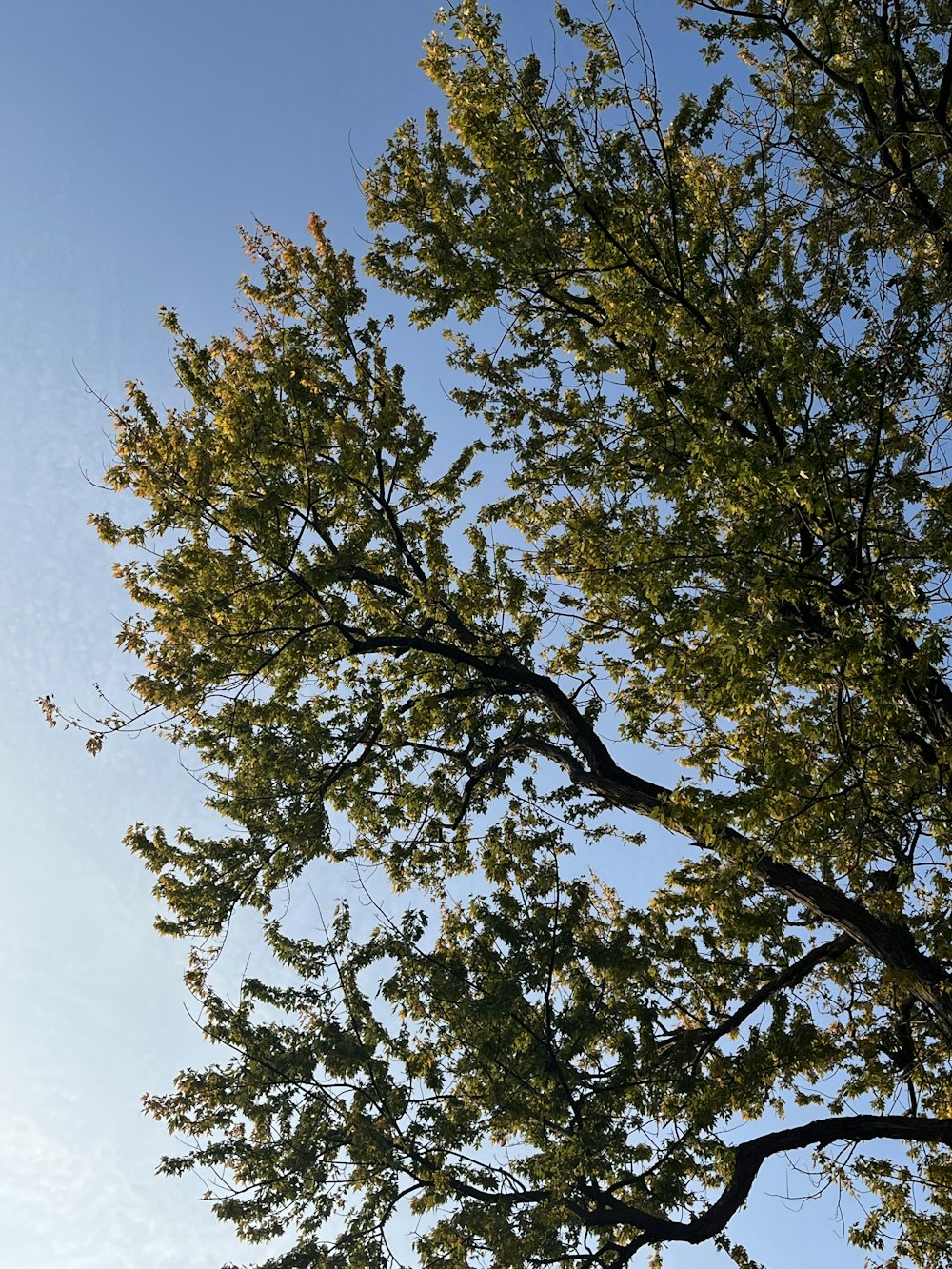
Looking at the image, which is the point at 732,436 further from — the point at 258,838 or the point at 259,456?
the point at 258,838

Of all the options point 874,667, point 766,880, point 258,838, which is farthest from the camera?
point 258,838

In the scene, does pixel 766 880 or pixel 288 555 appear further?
pixel 288 555

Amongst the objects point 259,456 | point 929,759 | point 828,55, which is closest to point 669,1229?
point 929,759

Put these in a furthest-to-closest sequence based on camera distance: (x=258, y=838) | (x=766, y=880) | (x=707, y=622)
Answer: (x=258, y=838) < (x=766, y=880) < (x=707, y=622)

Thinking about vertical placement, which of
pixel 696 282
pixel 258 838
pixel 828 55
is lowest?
pixel 258 838

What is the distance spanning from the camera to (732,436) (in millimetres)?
6602

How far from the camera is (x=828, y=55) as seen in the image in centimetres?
780

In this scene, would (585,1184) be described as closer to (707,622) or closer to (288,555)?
(707,622)

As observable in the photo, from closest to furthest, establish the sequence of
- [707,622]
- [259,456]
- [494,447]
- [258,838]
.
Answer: [707,622], [259,456], [258,838], [494,447]

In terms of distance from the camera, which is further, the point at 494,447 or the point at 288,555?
the point at 494,447

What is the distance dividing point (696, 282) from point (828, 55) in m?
2.30

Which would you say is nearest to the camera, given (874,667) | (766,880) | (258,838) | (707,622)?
(874,667)

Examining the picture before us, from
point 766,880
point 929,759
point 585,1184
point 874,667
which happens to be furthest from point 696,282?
point 585,1184

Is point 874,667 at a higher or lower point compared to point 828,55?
lower
